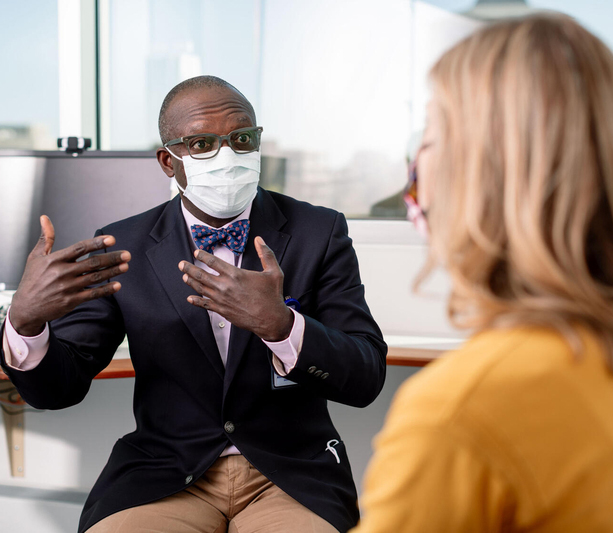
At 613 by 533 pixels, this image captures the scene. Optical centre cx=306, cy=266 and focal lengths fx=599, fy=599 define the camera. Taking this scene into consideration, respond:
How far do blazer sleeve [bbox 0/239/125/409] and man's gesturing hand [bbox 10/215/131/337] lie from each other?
4.6 inches

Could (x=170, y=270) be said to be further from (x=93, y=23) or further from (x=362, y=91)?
(x=93, y=23)

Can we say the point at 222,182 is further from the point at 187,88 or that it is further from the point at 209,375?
the point at 209,375

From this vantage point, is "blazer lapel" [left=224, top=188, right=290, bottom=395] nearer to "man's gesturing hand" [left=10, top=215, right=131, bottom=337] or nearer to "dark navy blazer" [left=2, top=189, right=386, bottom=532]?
"dark navy blazer" [left=2, top=189, right=386, bottom=532]

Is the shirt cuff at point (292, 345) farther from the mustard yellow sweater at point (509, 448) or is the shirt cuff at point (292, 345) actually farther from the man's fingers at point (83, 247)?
the mustard yellow sweater at point (509, 448)

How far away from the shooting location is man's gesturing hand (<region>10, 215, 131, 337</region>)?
1088 millimetres

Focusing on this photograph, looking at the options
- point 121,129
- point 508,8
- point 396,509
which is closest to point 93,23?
point 121,129

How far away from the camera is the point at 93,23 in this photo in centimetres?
303

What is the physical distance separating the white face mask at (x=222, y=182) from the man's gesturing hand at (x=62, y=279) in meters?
0.35

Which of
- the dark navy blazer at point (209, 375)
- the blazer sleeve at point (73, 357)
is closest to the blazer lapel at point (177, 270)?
the dark navy blazer at point (209, 375)

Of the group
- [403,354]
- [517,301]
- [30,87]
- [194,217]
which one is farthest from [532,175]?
[30,87]

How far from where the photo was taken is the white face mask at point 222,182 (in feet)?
4.61

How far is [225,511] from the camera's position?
127 centimetres

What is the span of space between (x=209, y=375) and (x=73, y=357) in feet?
0.97

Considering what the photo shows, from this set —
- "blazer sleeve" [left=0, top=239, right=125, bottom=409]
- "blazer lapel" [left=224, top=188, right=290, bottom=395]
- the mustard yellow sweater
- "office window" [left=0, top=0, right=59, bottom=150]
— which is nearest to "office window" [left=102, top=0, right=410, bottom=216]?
"office window" [left=0, top=0, right=59, bottom=150]
